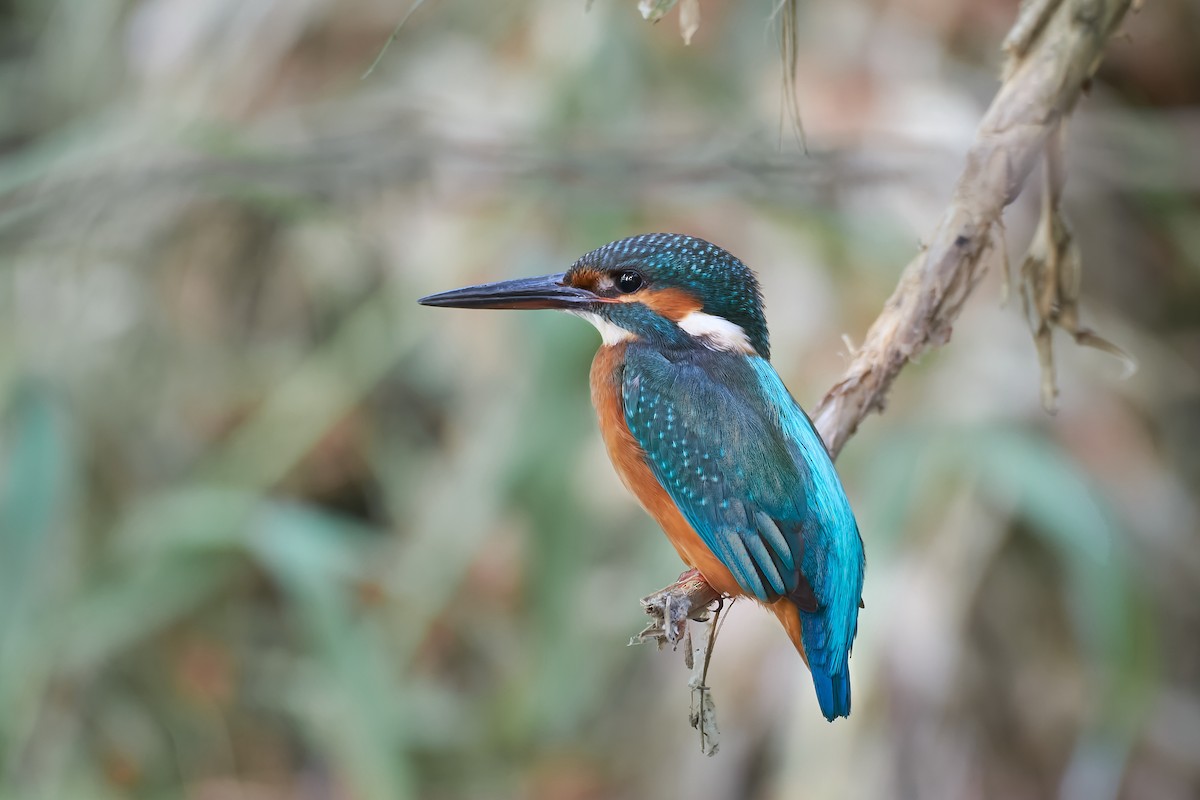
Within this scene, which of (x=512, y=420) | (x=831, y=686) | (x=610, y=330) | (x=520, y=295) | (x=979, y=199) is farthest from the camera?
(x=512, y=420)

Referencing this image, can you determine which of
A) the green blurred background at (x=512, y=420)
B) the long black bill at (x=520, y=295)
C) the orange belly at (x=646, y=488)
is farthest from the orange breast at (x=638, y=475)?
the green blurred background at (x=512, y=420)

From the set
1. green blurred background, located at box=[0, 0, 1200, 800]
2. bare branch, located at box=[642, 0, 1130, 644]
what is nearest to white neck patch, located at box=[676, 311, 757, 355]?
bare branch, located at box=[642, 0, 1130, 644]

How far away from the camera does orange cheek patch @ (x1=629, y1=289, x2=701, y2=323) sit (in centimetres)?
149

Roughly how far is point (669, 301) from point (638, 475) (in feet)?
0.64

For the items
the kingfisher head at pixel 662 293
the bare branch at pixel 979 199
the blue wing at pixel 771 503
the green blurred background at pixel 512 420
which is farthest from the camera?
the green blurred background at pixel 512 420

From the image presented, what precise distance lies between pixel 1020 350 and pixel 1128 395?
368 mm

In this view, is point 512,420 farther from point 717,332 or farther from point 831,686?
point 831,686

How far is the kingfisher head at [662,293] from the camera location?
1450mm

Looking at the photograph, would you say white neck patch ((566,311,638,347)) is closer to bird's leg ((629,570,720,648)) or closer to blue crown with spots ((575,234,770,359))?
blue crown with spots ((575,234,770,359))

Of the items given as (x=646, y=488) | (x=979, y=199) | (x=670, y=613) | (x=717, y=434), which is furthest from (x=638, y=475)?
(x=979, y=199)

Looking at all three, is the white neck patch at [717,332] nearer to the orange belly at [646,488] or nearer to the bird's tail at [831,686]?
the orange belly at [646,488]

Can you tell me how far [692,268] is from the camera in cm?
146

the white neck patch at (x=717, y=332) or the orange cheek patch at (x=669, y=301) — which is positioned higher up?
the orange cheek patch at (x=669, y=301)

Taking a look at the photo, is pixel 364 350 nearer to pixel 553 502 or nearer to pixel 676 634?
pixel 553 502
